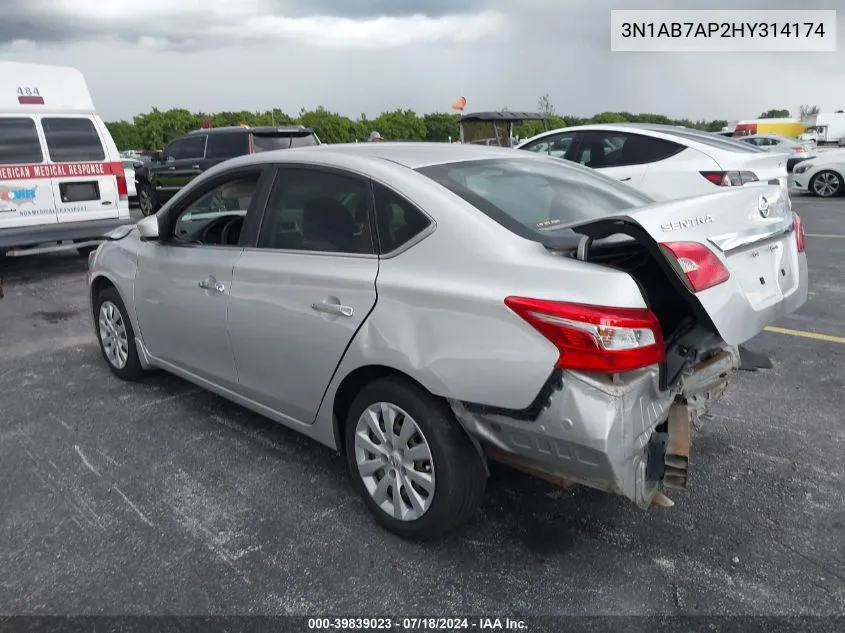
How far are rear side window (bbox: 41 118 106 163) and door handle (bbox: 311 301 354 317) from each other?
23.0 feet

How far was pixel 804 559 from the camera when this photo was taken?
276 centimetres

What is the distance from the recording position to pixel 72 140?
880cm

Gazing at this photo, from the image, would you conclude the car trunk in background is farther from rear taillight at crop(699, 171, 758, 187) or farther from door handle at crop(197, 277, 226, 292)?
rear taillight at crop(699, 171, 758, 187)

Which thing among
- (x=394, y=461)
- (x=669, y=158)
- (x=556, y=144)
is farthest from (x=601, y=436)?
(x=556, y=144)

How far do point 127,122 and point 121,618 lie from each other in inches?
1211

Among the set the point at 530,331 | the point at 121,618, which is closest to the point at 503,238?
the point at 530,331

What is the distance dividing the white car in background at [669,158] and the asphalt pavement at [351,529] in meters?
3.54

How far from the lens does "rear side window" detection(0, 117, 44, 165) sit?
8094 millimetres

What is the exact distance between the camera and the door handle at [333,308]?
116 inches

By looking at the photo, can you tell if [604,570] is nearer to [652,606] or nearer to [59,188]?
[652,606]

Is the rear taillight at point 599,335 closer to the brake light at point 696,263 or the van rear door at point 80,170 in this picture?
the brake light at point 696,263

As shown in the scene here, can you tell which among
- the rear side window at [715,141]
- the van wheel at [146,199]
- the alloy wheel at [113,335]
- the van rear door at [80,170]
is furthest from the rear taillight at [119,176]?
the rear side window at [715,141]

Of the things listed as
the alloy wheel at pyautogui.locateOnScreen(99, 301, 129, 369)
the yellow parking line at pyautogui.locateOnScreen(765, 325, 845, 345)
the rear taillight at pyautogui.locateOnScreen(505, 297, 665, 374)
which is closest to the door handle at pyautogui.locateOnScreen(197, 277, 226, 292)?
the alloy wheel at pyautogui.locateOnScreen(99, 301, 129, 369)

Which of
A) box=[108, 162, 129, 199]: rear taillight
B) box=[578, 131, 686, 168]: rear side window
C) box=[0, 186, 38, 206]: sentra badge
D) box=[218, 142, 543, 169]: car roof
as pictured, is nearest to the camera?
box=[218, 142, 543, 169]: car roof
